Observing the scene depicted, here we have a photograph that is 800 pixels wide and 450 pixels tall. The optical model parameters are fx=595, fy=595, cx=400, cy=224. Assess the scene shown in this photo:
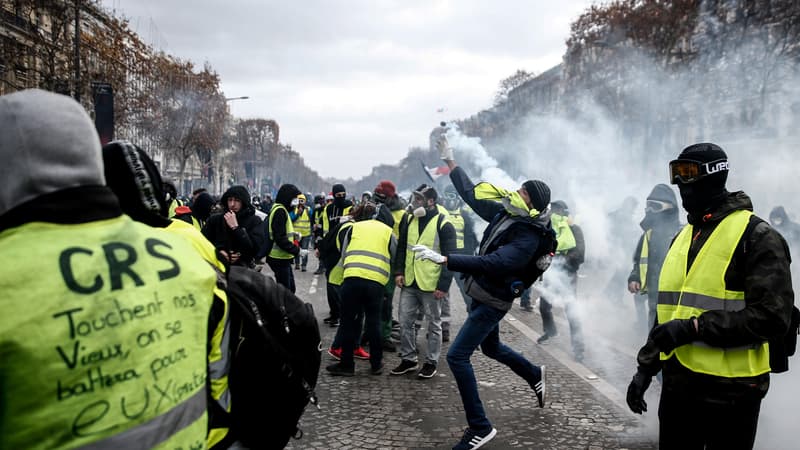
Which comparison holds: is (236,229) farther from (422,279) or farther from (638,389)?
(638,389)

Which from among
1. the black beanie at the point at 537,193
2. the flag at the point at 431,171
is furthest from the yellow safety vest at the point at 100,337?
the flag at the point at 431,171

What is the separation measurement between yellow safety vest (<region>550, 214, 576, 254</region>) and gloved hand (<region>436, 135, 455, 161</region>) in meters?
2.82

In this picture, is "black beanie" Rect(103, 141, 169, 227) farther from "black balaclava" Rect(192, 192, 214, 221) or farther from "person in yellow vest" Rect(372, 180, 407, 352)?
"black balaclava" Rect(192, 192, 214, 221)

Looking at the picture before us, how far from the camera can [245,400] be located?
6.51 feet

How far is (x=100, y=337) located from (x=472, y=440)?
130 inches

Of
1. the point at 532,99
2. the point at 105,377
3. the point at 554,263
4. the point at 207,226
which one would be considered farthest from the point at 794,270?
the point at 532,99

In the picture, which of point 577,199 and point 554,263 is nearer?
point 554,263

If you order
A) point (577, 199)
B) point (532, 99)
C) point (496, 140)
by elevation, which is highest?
point (532, 99)

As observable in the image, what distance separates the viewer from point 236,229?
6289 mm

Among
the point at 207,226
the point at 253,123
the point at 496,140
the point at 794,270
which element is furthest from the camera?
the point at 253,123

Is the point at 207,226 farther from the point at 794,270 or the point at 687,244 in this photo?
the point at 794,270

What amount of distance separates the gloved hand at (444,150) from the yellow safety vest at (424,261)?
3.73ft

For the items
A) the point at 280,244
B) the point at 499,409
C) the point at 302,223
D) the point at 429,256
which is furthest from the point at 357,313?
the point at 302,223

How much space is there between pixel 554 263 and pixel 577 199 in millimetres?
19870
